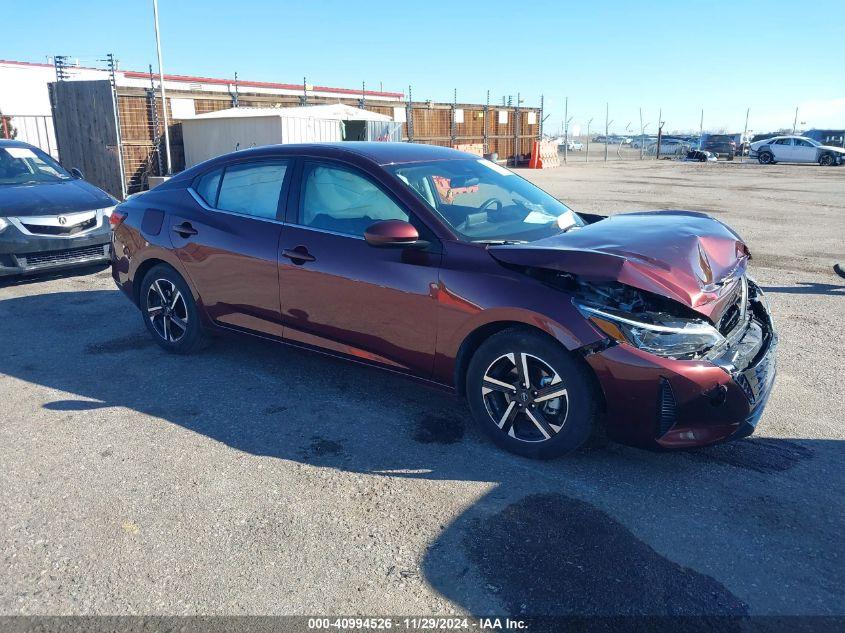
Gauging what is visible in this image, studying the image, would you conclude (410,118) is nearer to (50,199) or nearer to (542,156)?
(542,156)

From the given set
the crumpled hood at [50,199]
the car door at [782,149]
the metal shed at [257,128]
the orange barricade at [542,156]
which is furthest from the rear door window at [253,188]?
the car door at [782,149]

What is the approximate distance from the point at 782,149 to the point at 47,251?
4059 cm

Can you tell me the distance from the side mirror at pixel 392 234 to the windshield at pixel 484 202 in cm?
26

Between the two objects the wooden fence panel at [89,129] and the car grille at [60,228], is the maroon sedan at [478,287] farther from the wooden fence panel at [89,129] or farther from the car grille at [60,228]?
the wooden fence panel at [89,129]

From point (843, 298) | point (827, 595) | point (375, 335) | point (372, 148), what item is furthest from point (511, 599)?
point (843, 298)

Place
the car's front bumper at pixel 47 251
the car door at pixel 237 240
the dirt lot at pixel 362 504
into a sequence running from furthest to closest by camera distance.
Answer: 1. the car's front bumper at pixel 47 251
2. the car door at pixel 237 240
3. the dirt lot at pixel 362 504

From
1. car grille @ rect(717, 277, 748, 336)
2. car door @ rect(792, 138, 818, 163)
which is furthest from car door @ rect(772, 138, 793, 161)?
car grille @ rect(717, 277, 748, 336)

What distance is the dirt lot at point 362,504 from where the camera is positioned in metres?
2.66

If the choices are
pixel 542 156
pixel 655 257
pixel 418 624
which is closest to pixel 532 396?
pixel 655 257

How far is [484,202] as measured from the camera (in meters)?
4.36

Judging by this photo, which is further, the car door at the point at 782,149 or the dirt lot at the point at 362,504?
the car door at the point at 782,149

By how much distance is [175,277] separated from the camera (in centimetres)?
520

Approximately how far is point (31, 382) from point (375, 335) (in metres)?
2.68

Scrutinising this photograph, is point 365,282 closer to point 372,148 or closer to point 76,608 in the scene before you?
point 372,148
